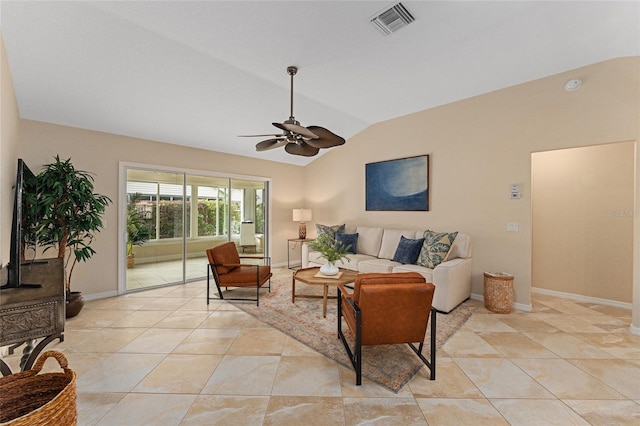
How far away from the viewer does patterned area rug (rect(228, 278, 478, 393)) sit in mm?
2277

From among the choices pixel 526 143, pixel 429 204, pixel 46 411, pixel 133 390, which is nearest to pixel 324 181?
pixel 429 204

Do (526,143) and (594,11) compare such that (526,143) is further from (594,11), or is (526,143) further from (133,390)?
(133,390)

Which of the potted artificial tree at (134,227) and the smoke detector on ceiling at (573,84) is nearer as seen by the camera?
the smoke detector on ceiling at (573,84)

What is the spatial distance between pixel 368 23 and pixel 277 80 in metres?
1.41

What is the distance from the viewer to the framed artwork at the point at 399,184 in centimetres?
478

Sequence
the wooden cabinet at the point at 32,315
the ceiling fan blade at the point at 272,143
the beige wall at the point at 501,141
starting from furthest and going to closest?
the beige wall at the point at 501,141 → the ceiling fan blade at the point at 272,143 → the wooden cabinet at the point at 32,315

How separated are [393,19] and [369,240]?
Result: 144 inches

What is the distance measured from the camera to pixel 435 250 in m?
3.91

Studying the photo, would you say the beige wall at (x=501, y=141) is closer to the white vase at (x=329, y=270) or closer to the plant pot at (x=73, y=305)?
the white vase at (x=329, y=270)

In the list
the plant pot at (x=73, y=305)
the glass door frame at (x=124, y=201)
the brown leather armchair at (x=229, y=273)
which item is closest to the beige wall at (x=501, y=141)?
the brown leather armchair at (x=229, y=273)

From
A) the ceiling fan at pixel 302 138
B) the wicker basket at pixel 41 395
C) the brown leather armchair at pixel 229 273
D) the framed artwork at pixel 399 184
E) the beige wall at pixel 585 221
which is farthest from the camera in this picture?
the framed artwork at pixel 399 184

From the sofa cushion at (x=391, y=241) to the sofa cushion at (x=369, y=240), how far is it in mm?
116

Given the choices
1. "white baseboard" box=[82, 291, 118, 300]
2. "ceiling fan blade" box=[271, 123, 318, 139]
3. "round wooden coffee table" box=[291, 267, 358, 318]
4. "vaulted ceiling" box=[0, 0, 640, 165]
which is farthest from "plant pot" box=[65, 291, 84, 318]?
"ceiling fan blade" box=[271, 123, 318, 139]

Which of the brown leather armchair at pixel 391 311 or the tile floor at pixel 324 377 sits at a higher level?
the brown leather armchair at pixel 391 311
